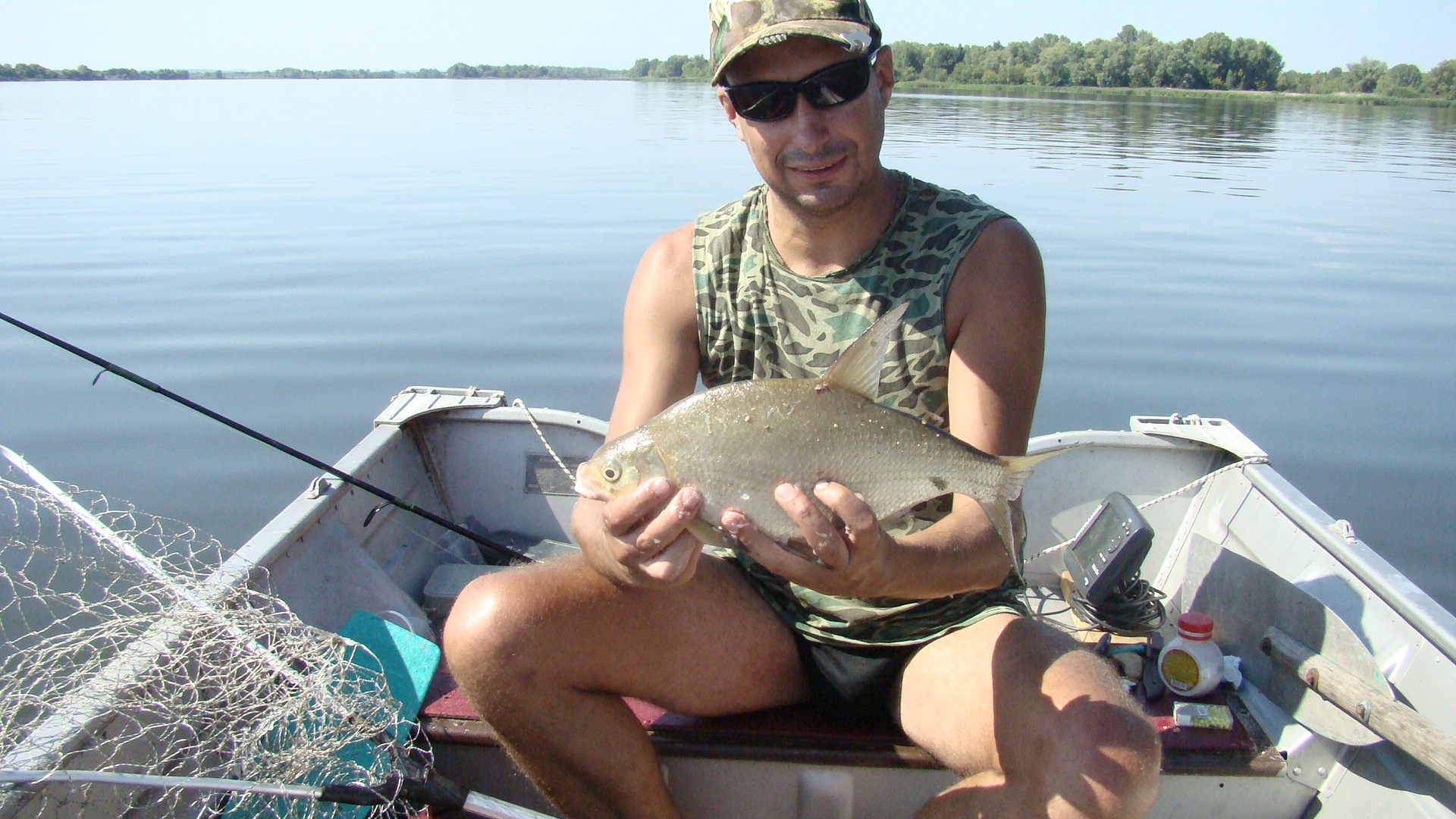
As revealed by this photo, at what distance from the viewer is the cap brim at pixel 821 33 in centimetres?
235

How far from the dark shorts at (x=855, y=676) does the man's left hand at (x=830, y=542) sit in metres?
0.46

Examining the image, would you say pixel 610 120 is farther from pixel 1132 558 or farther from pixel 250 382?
pixel 1132 558

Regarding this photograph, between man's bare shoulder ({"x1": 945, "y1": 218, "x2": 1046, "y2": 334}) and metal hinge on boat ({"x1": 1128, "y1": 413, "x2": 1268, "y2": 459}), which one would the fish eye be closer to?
man's bare shoulder ({"x1": 945, "y1": 218, "x2": 1046, "y2": 334})

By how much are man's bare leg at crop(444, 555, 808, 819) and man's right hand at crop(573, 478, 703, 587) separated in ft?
0.86

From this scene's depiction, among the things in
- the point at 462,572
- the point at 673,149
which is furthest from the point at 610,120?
the point at 462,572

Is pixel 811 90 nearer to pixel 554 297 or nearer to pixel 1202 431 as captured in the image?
pixel 1202 431

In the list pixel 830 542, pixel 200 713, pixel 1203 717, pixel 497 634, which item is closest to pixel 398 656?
pixel 200 713

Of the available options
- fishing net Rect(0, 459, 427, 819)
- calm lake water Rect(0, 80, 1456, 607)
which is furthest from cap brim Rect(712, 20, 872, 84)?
calm lake water Rect(0, 80, 1456, 607)

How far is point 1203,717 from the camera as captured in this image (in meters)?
2.76

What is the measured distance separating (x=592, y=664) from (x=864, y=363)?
3.37 ft

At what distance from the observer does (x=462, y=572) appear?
4.04 meters

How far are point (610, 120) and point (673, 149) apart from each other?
14488 millimetres

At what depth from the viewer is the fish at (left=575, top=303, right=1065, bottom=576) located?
203cm

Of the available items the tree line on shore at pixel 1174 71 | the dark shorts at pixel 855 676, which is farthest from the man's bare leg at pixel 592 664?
the tree line on shore at pixel 1174 71
